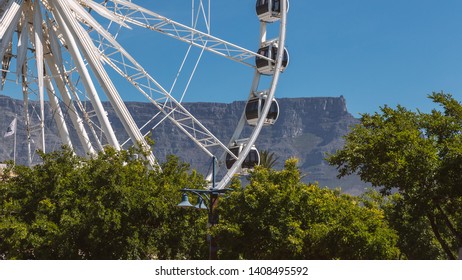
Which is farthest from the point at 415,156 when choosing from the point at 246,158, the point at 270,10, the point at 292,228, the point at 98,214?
the point at 270,10

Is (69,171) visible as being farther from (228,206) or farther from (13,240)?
(228,206)

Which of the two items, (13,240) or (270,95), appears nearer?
(13,240)

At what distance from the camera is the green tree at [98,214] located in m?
35.8

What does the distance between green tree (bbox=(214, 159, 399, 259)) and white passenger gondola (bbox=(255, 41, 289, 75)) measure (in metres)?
14.4

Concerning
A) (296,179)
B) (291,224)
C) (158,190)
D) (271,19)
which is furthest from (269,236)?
(271,19)

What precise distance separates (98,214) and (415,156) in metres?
12.9

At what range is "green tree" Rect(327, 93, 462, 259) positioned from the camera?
34.3 metres

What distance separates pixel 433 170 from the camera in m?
34.3

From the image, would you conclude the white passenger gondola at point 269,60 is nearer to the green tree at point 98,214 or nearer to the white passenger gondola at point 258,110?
the white passenger gondola at point 258,110

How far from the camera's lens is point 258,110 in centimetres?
4972

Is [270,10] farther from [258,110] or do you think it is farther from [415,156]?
[415,156]

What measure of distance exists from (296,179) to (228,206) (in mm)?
3214

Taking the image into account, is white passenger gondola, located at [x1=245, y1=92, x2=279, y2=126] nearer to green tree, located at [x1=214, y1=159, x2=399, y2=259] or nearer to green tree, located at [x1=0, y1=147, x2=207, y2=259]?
green tree, located at [x1=0, y1=147, x2=207, y2=259]

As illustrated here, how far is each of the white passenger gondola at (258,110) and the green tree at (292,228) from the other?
1309cm
